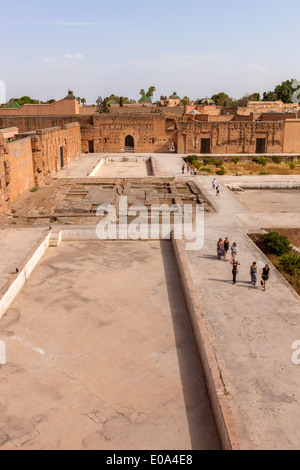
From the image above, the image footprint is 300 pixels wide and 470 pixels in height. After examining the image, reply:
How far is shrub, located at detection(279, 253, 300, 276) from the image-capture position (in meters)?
11.2

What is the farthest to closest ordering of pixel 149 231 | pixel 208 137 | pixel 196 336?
pixel 208 137, pixel 149 231, pixel 196 336

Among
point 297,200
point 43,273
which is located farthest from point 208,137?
point 43,273

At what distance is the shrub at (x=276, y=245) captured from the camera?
12688 mm

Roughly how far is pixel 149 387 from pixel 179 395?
0.51 m

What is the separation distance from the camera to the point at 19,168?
19406 millimetres

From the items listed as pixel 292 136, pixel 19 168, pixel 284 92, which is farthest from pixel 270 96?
pixel 19 168

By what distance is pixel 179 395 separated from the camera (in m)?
6.45

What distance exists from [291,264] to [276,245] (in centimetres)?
135

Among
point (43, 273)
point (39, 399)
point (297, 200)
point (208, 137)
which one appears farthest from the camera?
point (208, 137)

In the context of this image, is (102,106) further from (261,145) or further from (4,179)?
(4,179)

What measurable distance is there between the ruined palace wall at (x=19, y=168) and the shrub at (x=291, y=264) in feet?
38.6

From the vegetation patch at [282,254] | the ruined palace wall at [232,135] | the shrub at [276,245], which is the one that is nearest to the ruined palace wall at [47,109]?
the ruined palace wall at [232,135]

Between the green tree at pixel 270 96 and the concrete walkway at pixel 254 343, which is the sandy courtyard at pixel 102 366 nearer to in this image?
the concrete walkway at pixel 254 343
